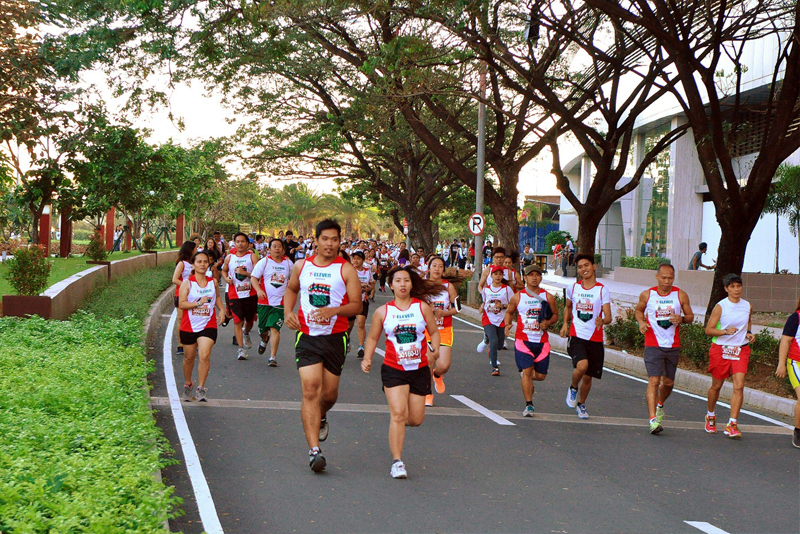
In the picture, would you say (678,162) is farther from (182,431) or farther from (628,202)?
(182,431)

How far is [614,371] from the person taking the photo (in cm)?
1340

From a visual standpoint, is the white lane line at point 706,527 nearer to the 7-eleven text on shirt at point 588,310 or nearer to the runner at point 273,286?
the 7-eleven text on shirt at point 588,310

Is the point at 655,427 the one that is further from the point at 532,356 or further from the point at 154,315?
the point at 154,315

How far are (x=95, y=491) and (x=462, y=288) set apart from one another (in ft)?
75.5

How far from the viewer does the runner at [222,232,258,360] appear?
42.7ft

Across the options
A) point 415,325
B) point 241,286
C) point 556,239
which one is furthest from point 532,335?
point 556,239

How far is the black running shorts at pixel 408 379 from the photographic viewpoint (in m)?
6.68

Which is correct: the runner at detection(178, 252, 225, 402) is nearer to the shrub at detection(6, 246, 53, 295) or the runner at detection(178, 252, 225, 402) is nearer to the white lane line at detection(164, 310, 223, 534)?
the white lane line at detection(164, 310, 223, 534)

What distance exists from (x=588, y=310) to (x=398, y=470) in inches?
146

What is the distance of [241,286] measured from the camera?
13133 millimetres

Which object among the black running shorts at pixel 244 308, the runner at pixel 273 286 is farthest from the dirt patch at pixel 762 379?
the black running shorts at pixel 244 308

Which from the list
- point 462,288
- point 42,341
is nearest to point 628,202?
point 462,288

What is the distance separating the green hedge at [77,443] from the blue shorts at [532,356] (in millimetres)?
3974

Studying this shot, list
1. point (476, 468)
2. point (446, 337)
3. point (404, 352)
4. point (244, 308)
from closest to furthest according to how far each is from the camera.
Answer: point (404, 352) → point (476, 468) → point (446, 337) → point (244, 308)
